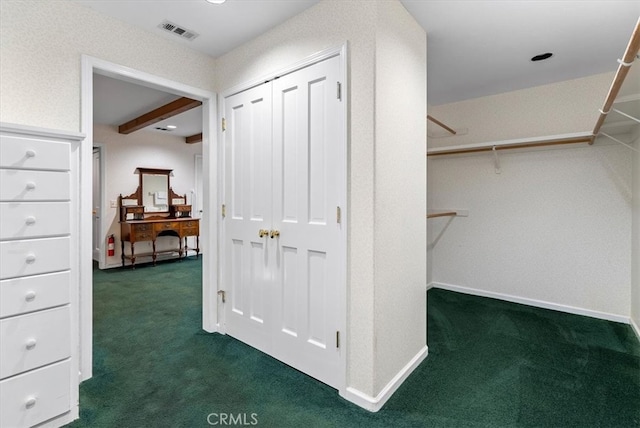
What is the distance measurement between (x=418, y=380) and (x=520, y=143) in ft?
8.52

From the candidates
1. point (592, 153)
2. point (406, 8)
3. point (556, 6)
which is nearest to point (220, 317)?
point (406, 8)

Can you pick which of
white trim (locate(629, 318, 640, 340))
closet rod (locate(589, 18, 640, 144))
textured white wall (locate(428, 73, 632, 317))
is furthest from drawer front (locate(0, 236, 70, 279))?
A: white trim (locate(629, 318, 640, 340))

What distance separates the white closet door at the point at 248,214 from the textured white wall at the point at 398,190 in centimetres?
89

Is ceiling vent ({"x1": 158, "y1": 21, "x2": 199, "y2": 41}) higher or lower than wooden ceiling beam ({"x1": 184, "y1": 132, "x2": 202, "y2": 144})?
lower

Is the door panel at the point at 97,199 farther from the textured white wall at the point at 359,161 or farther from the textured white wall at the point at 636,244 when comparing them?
the textured white wall at the point at 636,244

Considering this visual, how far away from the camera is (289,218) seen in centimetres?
222

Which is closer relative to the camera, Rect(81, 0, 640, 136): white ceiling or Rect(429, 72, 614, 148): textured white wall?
Rect(81, 0, 640, 136): white ceiling

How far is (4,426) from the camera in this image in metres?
1.47

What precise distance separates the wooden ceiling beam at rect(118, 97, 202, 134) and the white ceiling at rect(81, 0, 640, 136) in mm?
1261

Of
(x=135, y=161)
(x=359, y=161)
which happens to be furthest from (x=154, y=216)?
(x=359, y=161)

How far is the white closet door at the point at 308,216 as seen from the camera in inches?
77.4

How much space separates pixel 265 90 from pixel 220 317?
1.95 meters

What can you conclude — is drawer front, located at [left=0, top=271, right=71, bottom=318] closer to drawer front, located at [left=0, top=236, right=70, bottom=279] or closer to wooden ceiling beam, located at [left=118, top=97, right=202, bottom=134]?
drawer front, located at [left=0, top=236, right=70, bottom=279]

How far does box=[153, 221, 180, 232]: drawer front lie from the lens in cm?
568
